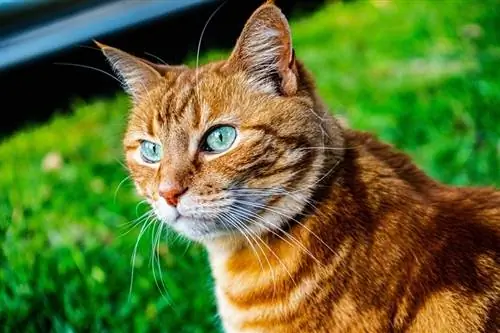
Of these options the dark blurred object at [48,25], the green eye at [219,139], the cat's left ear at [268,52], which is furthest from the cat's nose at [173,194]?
the dark blurred object at [48,25]

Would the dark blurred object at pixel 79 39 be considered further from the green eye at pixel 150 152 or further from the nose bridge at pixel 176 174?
the nose bridge at pixel 176 174

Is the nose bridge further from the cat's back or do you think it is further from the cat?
the cat's back

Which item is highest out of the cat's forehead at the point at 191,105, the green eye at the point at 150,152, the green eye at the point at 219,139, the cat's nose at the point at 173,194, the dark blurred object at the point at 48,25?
the cat's forehead at the point at 191,105

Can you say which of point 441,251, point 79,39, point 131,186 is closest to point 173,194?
point 441,251

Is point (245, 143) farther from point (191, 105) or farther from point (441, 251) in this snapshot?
point (441, 251)

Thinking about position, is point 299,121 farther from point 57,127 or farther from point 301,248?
point 57,127
